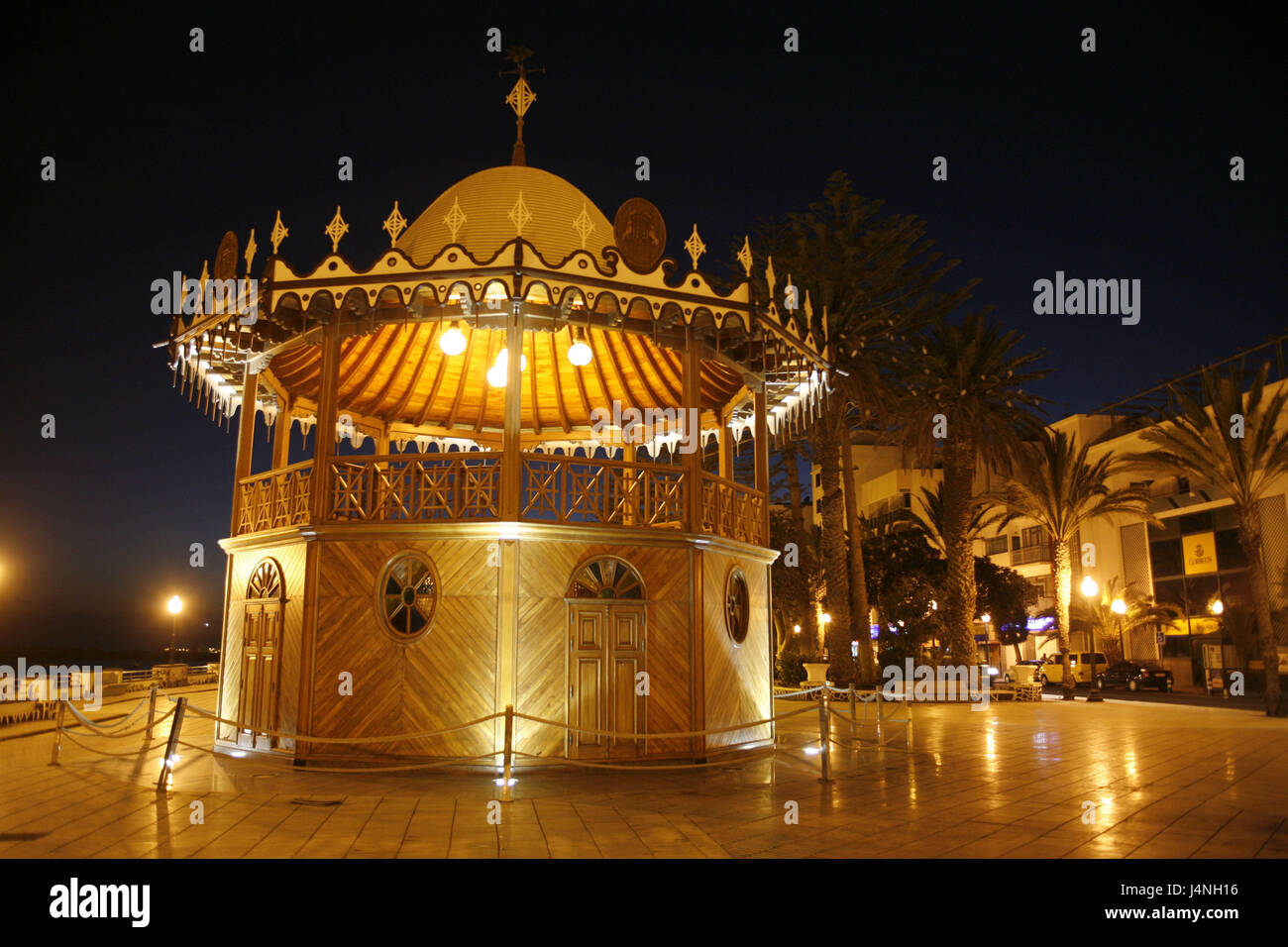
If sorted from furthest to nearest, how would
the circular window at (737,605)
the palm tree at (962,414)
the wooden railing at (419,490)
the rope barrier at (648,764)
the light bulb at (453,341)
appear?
the palm tree at (962,414) → the circular window at (737,605) → the light bulb at (453,341) → the wooden railing at (419,490) → the rope barrier at (648,764)

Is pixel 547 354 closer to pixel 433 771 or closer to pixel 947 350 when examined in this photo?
pixel 433 771

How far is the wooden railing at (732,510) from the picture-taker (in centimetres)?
1558

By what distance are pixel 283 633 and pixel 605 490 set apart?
218 inches

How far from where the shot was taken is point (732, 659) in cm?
1538

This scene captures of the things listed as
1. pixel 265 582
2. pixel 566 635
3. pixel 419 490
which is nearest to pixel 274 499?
pixel 265 582

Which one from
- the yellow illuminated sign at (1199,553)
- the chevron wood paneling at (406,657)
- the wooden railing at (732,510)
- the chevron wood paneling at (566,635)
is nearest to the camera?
the chevron wood paneling at (406,657)

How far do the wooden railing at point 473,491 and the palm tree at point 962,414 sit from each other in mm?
19328

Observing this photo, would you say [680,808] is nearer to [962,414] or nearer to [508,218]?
[508,218]

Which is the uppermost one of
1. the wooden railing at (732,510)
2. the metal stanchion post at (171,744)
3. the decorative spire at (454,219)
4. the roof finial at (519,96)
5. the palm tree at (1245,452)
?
the roof finial at (519,96)

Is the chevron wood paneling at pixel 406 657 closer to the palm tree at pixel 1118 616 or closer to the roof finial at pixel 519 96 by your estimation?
the roof finial at pixel 519 96

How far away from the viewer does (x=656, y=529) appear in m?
14.3

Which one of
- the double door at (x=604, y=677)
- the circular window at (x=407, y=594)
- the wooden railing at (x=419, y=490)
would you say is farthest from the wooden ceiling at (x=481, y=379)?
the double door at (x=604, y=677)
